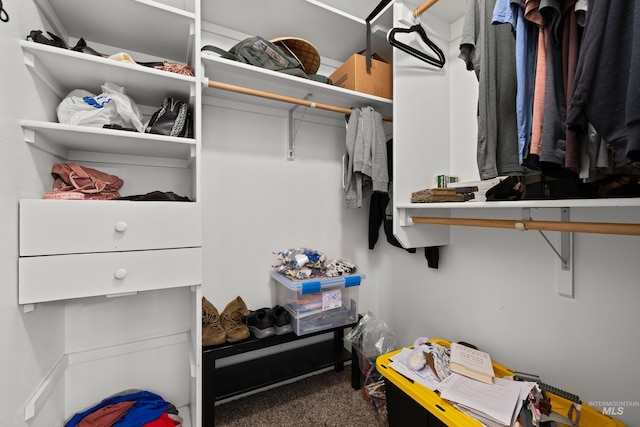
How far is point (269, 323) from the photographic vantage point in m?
1.46

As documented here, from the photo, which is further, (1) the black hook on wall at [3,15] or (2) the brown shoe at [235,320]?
(2) the brown shoe at [235,320]

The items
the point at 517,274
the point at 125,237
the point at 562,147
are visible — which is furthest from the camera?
the point at 517,274

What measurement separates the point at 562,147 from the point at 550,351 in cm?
97

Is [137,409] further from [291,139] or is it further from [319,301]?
[291,139]

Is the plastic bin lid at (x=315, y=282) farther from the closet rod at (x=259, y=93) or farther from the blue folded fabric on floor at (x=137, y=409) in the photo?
the closet rod at (x=259, y=93)

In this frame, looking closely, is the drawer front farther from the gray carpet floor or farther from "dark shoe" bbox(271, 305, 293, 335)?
the gray carpet floor

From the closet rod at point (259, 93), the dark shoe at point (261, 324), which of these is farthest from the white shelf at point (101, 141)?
the dark shoe at point (261, 324)

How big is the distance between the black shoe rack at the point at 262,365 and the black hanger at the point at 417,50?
153cm

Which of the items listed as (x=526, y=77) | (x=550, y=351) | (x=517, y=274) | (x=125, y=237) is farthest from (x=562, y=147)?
(x=125, y=237)

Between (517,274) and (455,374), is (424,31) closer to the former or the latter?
(517,274)

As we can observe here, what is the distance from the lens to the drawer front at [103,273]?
871 mm

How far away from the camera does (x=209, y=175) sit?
1.54 m

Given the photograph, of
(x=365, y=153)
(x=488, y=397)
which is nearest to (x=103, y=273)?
(x=365, y=153)
